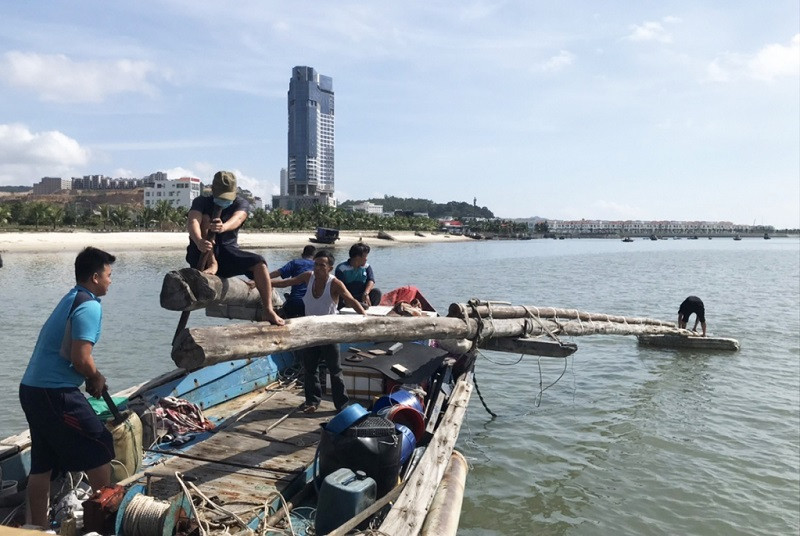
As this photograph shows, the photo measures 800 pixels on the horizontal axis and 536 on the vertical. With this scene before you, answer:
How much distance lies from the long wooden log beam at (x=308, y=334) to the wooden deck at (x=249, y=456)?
123 centimetres

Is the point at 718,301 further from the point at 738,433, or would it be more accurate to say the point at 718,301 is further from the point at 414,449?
the point at 414,449

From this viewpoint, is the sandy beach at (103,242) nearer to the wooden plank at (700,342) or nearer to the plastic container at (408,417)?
the wooden plank at (700,342)

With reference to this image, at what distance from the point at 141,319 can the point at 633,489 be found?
19.0 meters

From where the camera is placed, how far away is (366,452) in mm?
4652

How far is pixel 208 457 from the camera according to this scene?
5.59 meters

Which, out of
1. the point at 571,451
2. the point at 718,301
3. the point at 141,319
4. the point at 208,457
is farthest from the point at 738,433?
the point at 718,301

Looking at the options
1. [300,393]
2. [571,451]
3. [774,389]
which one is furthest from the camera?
[774,389]

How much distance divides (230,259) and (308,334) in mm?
972

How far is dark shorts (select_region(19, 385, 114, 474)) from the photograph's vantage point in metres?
4.05

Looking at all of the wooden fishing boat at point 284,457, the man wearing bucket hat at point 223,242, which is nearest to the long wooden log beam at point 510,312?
the wooden fishing boat at point 284,457

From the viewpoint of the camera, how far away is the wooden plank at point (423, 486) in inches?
170

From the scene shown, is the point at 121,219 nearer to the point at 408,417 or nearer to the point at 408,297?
the point at 408,297

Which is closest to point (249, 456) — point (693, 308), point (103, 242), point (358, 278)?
point (358, 278)

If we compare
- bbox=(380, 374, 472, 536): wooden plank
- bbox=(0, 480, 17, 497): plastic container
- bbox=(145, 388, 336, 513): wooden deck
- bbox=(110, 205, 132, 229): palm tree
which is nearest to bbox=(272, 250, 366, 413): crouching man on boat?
bbox=(145, 388, 336, 513): wooden deck
